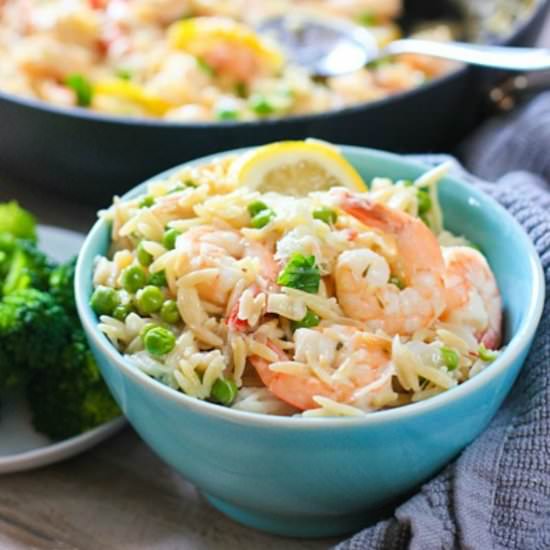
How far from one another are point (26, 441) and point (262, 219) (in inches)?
21.5

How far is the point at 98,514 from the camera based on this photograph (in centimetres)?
148

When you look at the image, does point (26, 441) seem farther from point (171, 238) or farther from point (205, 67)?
point (205, 67)

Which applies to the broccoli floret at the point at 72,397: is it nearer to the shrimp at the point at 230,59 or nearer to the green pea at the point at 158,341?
the green pea at the point at 158,341

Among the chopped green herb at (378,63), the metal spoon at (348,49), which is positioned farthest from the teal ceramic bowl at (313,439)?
the chopped green herb at (378,63)

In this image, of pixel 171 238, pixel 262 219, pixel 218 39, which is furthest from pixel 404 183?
pixel 218 39

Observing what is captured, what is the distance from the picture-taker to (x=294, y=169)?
1.52 m

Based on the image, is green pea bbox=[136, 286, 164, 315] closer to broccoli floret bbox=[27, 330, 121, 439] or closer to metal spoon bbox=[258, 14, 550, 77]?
broccoli floret bbox=[27, 330, 121, 439]

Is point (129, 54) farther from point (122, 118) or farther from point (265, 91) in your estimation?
point (122, 118)

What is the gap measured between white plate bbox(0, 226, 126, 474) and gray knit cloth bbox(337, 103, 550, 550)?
1.46 ft

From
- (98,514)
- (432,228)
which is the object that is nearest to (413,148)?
(432,228)

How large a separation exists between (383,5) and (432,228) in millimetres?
1197

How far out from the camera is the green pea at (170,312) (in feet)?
4.34

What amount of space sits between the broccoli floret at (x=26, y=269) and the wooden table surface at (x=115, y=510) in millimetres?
290

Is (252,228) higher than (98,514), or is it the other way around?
(252,228)
